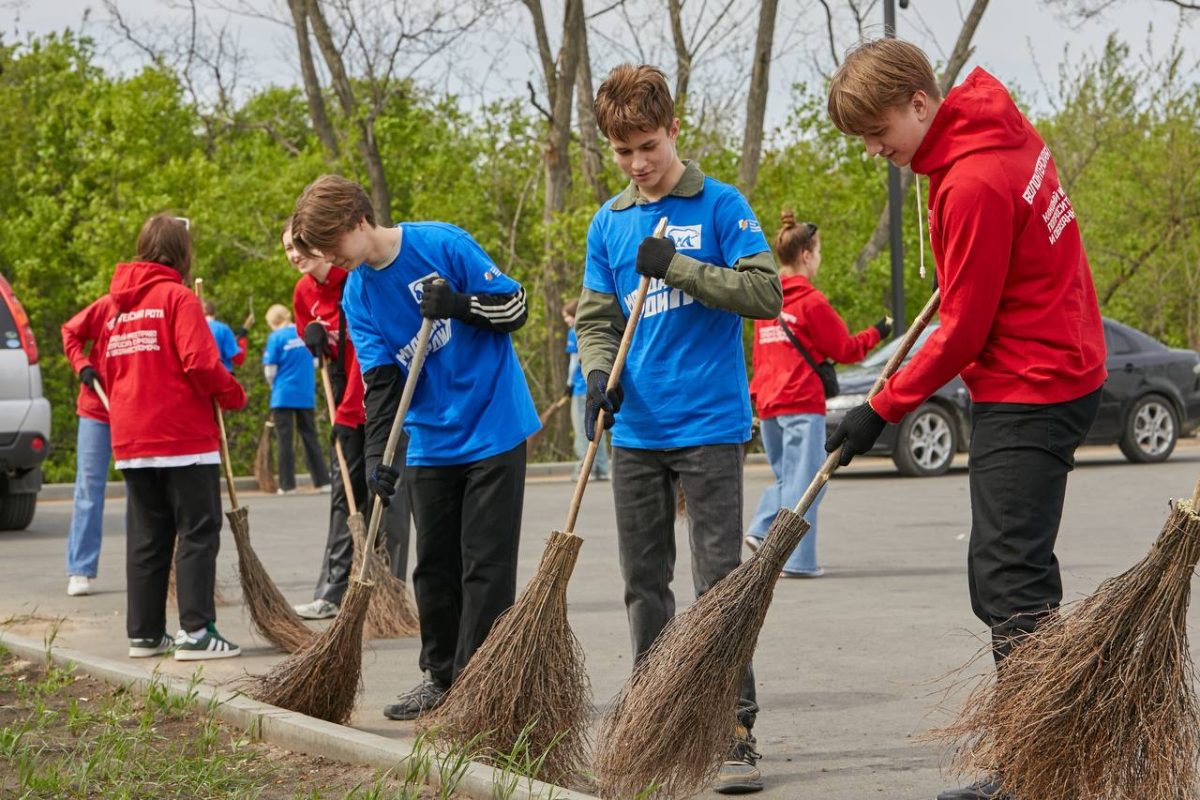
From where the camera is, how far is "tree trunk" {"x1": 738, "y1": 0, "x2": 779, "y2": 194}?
21453 mm

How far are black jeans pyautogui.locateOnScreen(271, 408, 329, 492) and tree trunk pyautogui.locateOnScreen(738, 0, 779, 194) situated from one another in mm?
6819

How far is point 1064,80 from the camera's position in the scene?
97.2 feet

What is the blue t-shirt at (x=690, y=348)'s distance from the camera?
469cm

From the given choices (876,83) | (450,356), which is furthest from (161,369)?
(876,83)

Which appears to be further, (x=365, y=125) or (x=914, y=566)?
(x=365, y=125)

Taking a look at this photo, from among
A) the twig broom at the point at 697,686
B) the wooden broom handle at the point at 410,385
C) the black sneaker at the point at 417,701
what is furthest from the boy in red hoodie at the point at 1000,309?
the black sneaker at the point at 417,701

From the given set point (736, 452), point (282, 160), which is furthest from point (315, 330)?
point (282, 160)

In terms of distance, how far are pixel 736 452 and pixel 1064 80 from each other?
2682cm

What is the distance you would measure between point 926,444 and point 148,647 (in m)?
10.9

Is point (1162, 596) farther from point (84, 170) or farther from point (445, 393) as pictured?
point (84, 170)

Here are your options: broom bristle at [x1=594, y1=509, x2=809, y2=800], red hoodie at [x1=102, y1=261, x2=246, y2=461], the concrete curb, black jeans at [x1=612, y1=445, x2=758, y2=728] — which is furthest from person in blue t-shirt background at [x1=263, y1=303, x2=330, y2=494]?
broom bristle at [x1=594, y1=509, x2=809, y2=800]

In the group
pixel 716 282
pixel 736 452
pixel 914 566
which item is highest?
pixel 716 282

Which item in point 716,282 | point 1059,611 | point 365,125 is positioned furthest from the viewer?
point 365,125

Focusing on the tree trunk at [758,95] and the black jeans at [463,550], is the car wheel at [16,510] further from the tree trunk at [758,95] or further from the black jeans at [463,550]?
the tree trunk at [758,95]
